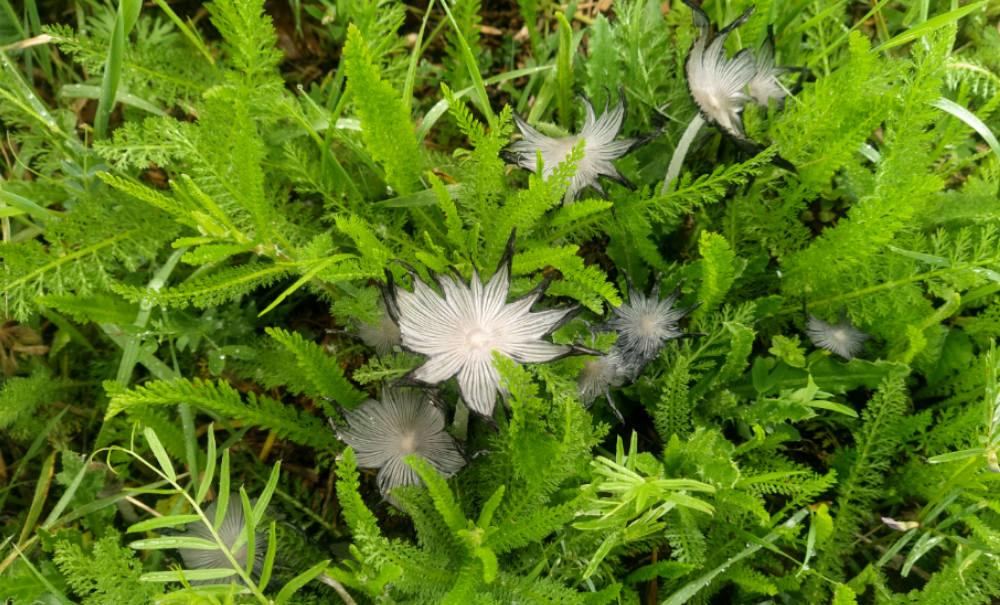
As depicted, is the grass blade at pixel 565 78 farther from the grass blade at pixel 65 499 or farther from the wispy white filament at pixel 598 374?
the grass blade at pixel 65 499

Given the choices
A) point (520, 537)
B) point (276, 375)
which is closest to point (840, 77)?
point (520, 537)

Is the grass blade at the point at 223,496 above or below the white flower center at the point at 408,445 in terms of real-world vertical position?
above

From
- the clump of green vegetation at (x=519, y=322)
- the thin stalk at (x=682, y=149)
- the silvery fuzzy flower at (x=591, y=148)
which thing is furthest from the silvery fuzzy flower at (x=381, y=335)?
the thin stalk at (x=682, y=149)

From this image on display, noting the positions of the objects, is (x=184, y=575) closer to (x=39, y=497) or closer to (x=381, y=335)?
(x=381, y=335)

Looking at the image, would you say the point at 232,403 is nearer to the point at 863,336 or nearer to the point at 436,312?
the point at 436,312

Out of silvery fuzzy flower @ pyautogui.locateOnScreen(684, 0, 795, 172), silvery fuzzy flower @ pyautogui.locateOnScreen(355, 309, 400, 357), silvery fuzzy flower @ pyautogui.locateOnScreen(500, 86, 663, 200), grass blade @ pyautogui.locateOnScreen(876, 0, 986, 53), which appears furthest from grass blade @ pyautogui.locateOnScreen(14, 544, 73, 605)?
grass blade @ pyautogui.locateOnScreen(876, 0, 986, 53)

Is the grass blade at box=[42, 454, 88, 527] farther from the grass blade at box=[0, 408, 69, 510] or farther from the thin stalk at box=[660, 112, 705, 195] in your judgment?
the thin stalk at box=[660, 112, 705, 195]

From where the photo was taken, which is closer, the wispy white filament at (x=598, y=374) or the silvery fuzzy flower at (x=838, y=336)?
the wispy white filament at (x=598, y=374)
